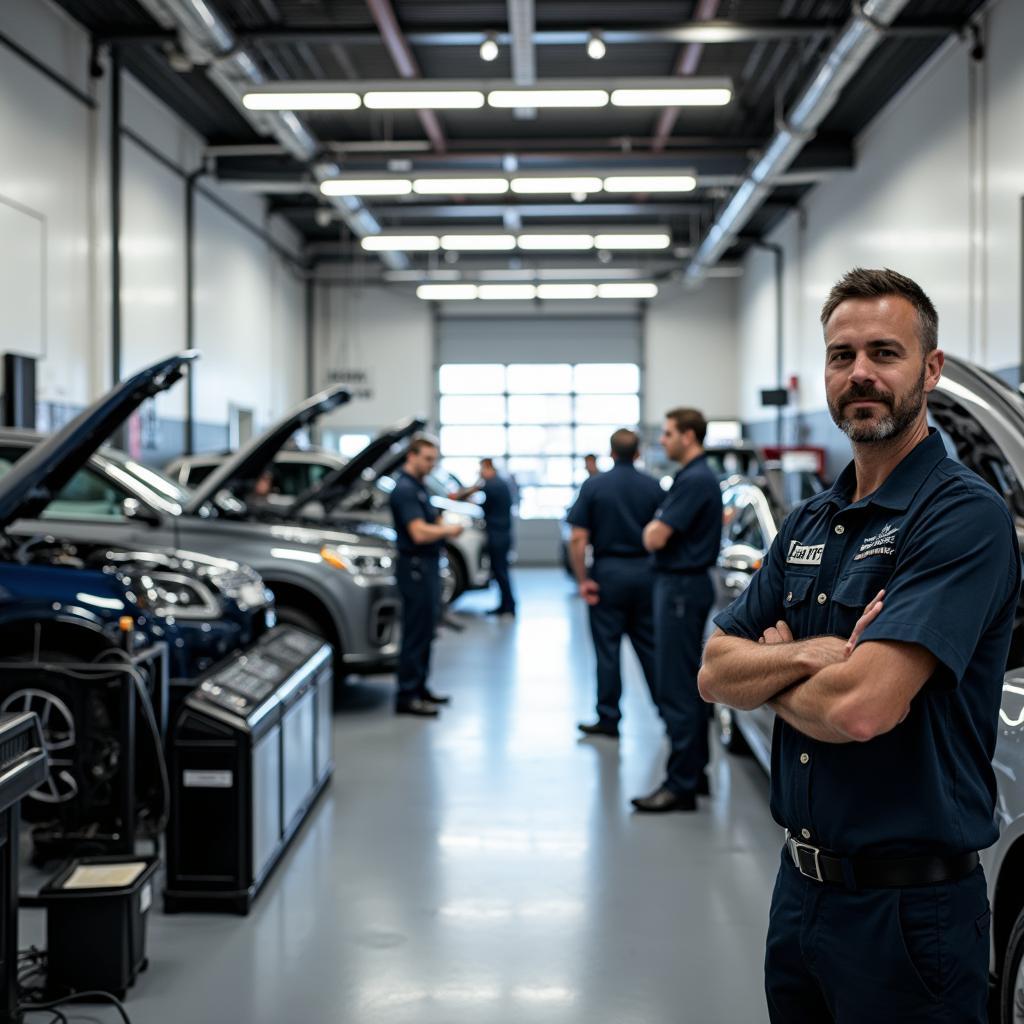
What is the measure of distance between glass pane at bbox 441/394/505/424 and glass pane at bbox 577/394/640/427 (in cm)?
154

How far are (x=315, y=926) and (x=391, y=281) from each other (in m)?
16.9

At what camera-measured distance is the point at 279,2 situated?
381 inches

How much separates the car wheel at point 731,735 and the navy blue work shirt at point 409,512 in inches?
82.4

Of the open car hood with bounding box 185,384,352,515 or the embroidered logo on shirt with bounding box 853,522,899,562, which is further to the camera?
the open car hood with bounding box 185,384,352,515

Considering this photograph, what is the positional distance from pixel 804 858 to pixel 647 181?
34.2 feet

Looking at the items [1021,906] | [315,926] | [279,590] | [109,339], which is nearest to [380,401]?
[109,339]

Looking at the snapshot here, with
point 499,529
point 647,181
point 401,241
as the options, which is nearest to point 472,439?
point 401,241

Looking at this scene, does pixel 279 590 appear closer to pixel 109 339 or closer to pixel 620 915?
pixel 620 915

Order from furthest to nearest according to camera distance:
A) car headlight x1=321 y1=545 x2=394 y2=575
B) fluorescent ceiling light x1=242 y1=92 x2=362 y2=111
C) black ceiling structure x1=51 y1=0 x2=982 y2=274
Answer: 1. black ceiling structure x1=51 y1=0 x2=982 y2=274
2. fluorescent ceiling light x1=242 y1=92 x2=362 y2=111
3. car headlight x1=321 y1=545 x2=394 y2=575

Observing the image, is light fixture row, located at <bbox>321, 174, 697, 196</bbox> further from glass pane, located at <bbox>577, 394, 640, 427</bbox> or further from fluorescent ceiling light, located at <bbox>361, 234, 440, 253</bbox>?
glass pane, located at <bbox>577, 394, 640, 427</bbox>

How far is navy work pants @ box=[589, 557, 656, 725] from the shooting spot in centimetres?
624

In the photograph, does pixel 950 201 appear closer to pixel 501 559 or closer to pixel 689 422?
pixel 501 559

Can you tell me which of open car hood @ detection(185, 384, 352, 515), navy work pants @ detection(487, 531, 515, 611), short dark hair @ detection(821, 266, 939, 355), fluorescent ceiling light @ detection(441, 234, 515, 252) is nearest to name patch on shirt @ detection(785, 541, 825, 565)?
short dark hair @ detection(821, 266, 939, 355)

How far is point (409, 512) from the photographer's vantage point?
7.02 m
